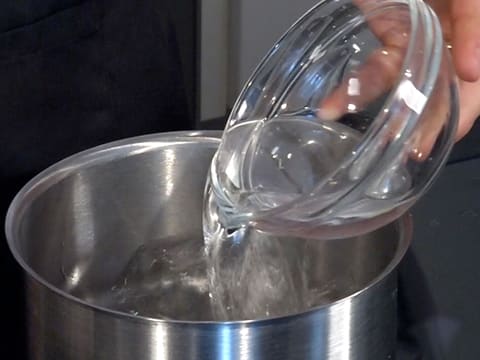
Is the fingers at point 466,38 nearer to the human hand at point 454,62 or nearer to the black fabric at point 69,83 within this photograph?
the human hand at point 454,62

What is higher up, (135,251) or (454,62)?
(454,62)

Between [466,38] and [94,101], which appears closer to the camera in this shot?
[466,38]

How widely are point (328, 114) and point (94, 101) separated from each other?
226 millimetres

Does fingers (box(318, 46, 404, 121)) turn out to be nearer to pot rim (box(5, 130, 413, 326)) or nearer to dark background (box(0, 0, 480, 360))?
pot rim (box(5, 130, 413, 326))

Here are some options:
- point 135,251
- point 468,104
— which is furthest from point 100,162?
point 468,104

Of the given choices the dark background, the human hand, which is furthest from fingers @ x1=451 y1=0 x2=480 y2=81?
the dark background

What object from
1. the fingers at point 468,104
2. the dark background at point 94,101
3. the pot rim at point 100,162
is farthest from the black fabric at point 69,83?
the fingers at point 468,104

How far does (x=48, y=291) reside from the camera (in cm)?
44

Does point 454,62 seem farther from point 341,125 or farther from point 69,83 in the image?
point 69,83

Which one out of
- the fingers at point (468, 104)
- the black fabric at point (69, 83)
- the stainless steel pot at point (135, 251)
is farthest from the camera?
the black fabric at point (69, 83)

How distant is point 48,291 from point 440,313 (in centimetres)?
41

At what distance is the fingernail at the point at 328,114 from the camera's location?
57 centimetres

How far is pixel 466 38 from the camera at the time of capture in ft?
1.68

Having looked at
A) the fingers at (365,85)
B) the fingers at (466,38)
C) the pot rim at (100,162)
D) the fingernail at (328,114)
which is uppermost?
the fingers at (466,38)
